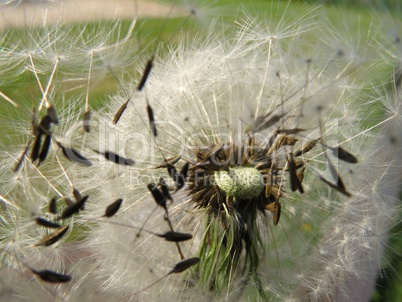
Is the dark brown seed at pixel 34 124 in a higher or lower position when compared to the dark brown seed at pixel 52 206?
higher

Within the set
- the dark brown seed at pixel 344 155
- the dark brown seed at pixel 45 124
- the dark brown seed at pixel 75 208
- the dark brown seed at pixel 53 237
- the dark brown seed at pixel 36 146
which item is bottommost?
the dark brown seed at pixel 53 237

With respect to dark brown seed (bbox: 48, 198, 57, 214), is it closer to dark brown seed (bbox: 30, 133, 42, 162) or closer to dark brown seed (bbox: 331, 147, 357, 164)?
dark brown seed (bbox: 30, 133, 42, 162)

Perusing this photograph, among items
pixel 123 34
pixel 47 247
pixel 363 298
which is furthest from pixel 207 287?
pixel 123 34

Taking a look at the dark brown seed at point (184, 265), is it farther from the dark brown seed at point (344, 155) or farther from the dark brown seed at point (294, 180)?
the dark brown seed at point (344, 155)

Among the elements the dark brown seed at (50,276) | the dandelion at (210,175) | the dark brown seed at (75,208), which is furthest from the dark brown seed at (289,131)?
the dark brown seed at (50,276)

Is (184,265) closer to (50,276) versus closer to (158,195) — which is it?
(158,195)

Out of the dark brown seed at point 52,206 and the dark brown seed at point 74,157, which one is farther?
the dark brown seed at point 74,157

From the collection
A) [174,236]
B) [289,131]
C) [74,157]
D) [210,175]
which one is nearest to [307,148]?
[289,131]

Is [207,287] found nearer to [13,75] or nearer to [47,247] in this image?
[47,247]
